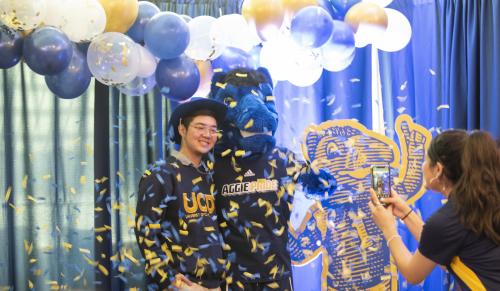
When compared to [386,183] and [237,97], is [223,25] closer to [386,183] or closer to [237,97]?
[237,97]

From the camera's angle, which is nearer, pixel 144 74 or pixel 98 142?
pixel 144 74

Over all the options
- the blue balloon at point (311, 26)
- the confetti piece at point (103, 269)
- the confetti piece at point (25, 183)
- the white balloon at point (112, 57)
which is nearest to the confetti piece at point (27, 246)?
the confetti piece at point (25, 183)

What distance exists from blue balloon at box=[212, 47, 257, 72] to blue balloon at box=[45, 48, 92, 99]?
705mm

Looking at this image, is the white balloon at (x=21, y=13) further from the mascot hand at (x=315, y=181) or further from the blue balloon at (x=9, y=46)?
the mascot hand at (x=315, y=181)

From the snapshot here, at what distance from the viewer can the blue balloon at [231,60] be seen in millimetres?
3195

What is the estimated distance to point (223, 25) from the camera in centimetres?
311

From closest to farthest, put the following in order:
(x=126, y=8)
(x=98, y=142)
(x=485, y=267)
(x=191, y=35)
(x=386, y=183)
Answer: (x=485, y=267) < (x=386, y=183) < (x=126, y=8) < (x=191, y=35) < (x=98, y=142)

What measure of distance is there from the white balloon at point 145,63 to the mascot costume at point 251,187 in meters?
0.41

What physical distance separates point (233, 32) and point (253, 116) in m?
0.45

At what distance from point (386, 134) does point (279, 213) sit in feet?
4.16

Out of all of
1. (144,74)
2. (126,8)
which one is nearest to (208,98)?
(144,74)

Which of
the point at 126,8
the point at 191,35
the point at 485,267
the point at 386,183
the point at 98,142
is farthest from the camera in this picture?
the point at 98,142

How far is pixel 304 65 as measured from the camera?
331cm

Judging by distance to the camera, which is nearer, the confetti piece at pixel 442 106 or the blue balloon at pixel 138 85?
the blue balloon at pixel 138 85
